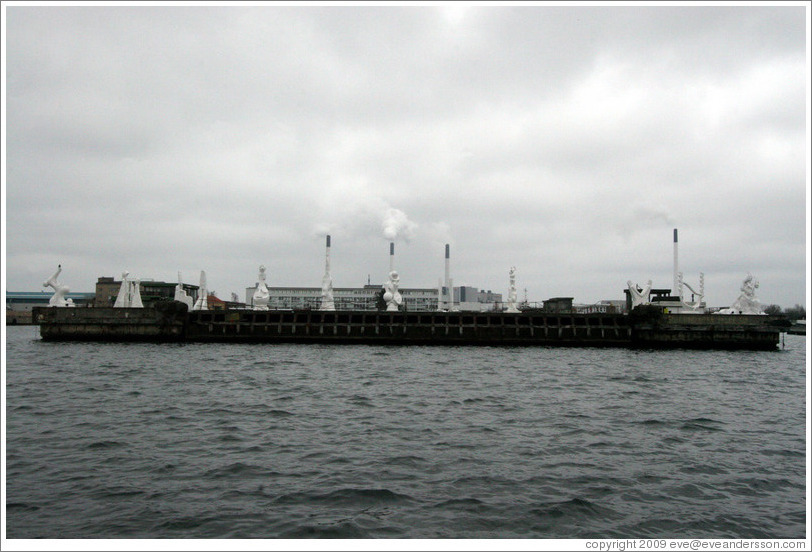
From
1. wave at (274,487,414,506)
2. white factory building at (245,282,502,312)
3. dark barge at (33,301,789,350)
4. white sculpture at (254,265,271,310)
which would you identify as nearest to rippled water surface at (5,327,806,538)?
wave at (274,487,414,506)

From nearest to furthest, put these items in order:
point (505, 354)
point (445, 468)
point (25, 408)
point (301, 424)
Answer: point (445, 468) → point (301, 424) → point (25, 408) → point (505, 354)

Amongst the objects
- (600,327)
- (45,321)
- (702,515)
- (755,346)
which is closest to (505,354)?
(600,327)

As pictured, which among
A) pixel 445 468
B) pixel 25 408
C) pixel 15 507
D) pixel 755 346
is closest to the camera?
pixel 15 507

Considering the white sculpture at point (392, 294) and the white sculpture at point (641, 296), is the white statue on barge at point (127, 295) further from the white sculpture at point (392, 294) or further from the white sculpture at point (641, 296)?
the white sculpture at point (641, 296)

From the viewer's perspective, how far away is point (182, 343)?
54656mm

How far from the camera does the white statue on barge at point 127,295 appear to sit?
6034 cm

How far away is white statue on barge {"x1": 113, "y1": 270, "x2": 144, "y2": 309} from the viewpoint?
60.3 m

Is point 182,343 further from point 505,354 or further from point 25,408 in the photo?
point 25,408

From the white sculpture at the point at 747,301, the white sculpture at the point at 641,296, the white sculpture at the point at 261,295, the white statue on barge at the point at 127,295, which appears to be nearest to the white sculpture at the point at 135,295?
the white statue on barge at the point at 127,295

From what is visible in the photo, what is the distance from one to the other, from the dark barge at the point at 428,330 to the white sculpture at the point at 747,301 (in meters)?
2.34

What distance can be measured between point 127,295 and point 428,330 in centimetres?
3266

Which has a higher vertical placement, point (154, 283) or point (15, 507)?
point (154, 283)

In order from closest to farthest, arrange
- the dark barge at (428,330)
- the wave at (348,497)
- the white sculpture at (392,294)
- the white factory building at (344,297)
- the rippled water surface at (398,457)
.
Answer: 1. the rippled water surface at (398,457)
2. the wave at (348,497)
3. the dark barge at (428,330)
4. the white sculpture at (392,294)
5. the white factory building at (344,297)

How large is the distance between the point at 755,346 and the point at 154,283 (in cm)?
10467
